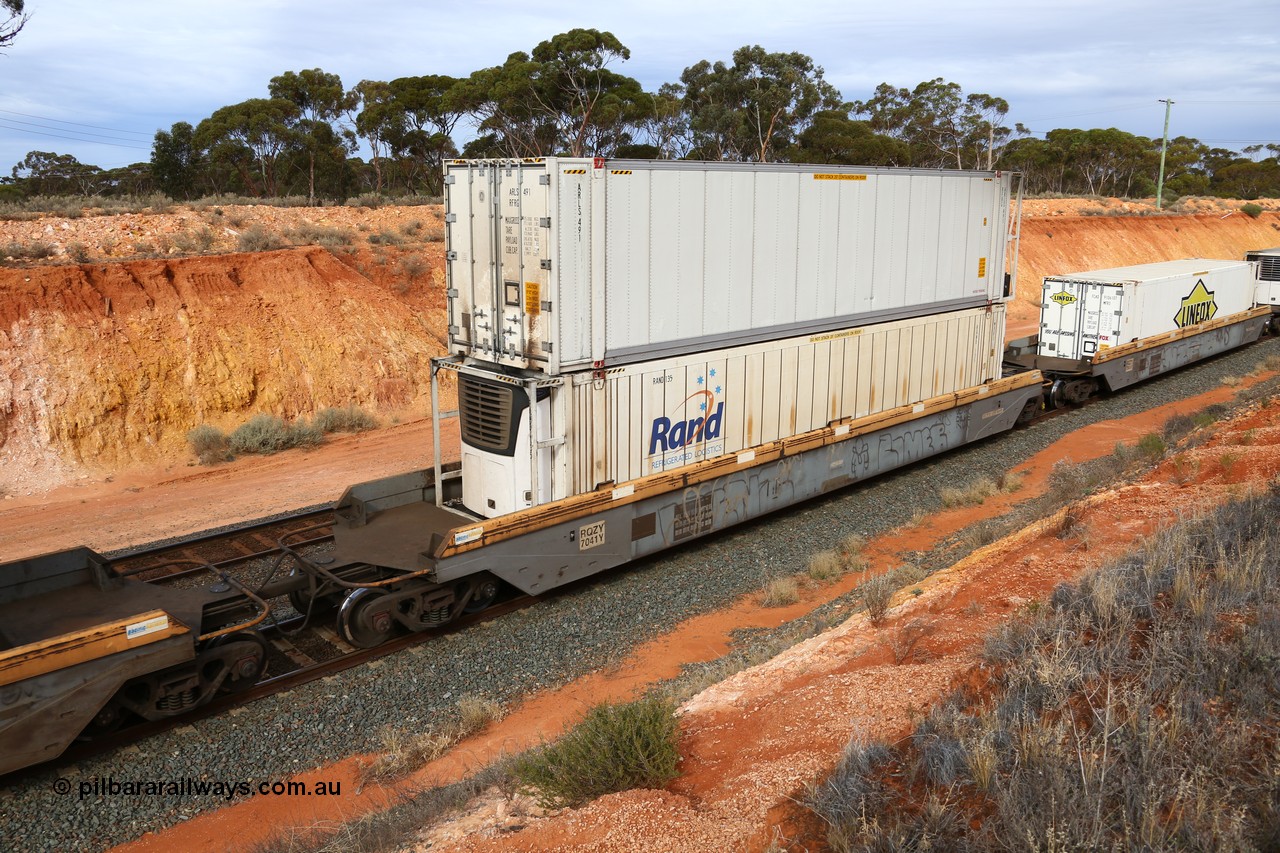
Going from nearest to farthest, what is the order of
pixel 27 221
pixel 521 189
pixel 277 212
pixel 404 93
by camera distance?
pixel 521 189, pixel 27 221, pixel 277 212, pixel 404 93

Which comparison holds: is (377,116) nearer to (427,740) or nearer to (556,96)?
(556,96)

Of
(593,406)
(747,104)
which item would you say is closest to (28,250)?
(593,406)

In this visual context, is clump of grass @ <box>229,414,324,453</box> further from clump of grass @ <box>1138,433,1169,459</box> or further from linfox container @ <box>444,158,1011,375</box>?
clump of grass @ <box>1138,433,1169,459</box>

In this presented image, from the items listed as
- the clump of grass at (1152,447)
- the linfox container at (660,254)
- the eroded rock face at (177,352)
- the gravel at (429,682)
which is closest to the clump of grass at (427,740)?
the gravel at (429,682)

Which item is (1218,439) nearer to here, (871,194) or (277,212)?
(871,194)

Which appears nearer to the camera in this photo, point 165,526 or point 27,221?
point 165,526

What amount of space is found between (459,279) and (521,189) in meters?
1.72

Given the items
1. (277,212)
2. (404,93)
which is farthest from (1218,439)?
(404,93)

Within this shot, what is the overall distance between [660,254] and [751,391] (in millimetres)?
2452

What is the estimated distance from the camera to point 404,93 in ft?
144

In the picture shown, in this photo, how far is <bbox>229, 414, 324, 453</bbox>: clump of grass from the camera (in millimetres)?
18141

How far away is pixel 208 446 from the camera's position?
1783cm

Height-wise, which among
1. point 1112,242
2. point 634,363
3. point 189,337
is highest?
point 1112,242
